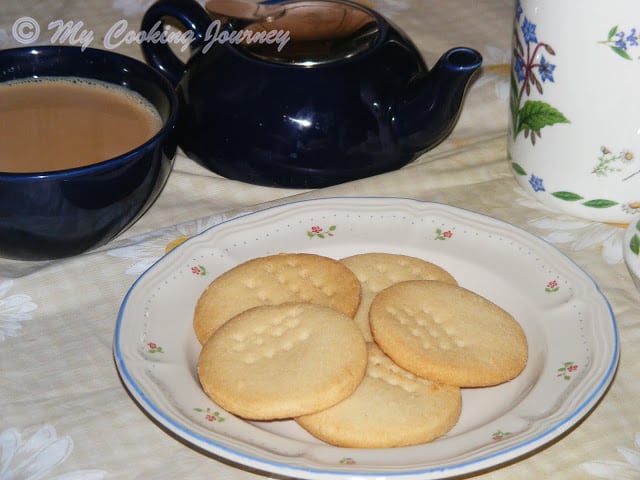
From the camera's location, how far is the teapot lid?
763mm

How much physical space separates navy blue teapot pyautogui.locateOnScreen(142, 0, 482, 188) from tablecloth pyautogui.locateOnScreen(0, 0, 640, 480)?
0.03 m

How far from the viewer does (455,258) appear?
0.70 meters

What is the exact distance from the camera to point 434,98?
759 mm

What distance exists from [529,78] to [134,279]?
1.24ft

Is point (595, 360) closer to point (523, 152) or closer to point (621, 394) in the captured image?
point (621, 394)

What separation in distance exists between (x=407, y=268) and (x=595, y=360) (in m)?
0.16

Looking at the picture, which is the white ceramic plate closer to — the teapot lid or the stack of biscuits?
the stack of biscuits

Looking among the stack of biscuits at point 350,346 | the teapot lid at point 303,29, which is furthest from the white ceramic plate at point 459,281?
the teapot lid at point 303,29

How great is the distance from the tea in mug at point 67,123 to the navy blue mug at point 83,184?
1 centimetres

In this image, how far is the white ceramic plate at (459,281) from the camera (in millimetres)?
500

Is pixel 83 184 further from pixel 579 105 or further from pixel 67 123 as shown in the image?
pixel 579 105

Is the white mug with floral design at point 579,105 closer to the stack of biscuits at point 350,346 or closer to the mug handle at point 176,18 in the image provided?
the stack of biscuits at point 350,346

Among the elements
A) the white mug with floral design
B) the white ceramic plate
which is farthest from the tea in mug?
the white mug with floral design

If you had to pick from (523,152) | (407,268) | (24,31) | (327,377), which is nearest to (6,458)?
(327,377)
